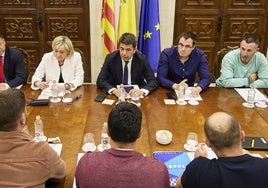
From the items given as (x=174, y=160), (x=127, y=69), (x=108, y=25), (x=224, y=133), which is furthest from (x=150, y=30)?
(x=224, y=133)

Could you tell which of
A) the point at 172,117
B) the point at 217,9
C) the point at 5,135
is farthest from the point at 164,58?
the point at 5,135

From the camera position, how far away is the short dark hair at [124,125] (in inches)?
63.0

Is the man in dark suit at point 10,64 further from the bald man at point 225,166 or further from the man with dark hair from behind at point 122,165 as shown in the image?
the bald man at point 225,166

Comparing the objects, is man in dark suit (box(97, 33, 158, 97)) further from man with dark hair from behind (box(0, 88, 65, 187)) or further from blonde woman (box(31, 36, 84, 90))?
man with dark hair from behind (box(0, 88, 65, 187))

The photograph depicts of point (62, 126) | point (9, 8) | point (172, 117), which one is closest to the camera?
point (62, 126)

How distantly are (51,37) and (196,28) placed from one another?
2309 mm

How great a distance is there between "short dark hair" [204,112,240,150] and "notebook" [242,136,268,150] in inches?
25.6

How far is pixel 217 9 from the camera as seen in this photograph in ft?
16.7

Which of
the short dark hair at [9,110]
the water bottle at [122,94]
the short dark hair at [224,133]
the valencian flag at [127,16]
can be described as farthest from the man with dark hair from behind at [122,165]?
the valencian flag at [127,16]

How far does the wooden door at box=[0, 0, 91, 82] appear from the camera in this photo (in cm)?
500

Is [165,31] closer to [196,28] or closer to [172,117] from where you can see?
[196,28]

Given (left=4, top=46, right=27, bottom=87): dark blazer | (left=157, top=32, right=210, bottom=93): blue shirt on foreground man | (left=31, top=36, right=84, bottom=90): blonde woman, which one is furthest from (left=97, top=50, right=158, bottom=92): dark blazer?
(left=4, top=46, right=27, bottom=87): dark blazer

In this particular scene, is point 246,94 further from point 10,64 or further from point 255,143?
point 10,64

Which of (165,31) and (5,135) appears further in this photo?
(165,31)
